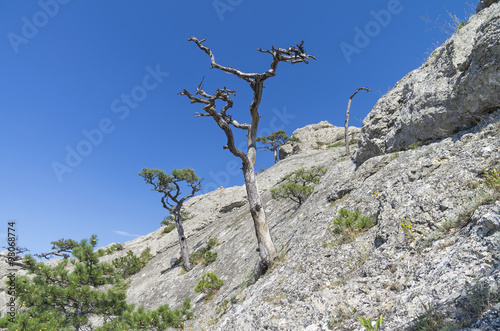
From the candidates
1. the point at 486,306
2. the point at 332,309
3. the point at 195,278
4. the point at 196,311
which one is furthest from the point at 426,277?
the point at 195,278

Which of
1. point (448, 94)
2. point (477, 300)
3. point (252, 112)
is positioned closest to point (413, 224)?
point (477, 300)

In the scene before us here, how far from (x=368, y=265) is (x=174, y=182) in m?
23.9

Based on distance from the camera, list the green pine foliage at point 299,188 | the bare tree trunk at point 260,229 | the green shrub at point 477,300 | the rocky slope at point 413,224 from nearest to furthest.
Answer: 1. the green shrub at point 477,300
2. the rocky slope at point 413,224
3. the bare tree trunk at point 260,229
4. the green pine foliage at point 299,188

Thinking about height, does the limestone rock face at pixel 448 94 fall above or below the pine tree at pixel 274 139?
below

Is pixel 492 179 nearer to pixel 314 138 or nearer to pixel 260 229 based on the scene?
pixel 260 229

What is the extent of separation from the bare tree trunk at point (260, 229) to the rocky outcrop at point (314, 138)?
142 ft

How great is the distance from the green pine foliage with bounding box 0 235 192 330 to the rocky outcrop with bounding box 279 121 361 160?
149 ft

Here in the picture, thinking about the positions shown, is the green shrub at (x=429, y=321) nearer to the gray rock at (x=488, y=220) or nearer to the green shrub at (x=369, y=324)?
the green shrub at (x=369, y=324)

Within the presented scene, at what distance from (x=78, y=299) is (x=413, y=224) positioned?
41.9 feet

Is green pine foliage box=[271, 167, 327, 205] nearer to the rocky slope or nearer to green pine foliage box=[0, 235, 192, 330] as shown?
the rocky slope

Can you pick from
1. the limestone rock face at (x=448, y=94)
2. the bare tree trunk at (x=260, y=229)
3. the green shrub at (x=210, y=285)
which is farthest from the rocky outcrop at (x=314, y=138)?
the bare tree trunk at (x=260, y=229)

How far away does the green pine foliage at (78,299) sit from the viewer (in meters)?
10.1

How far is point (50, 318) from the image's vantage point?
9703mm

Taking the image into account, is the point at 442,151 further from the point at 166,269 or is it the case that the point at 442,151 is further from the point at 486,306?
the point at 166,269
